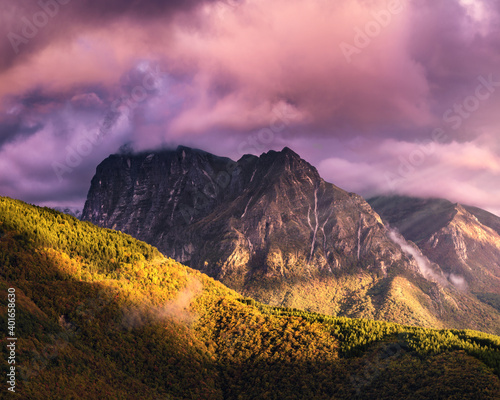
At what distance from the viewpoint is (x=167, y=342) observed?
127 m

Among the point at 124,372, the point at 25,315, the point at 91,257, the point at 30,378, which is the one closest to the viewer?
the point at 30,378

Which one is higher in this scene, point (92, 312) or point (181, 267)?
point (181, 267)

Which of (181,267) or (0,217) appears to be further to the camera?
(181,267)

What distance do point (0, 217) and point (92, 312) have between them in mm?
49175

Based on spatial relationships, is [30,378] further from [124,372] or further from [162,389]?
[162,389]

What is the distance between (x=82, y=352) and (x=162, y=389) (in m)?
25.6

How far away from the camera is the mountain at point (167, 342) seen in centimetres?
9956

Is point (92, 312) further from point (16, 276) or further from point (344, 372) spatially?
point (344, 372)

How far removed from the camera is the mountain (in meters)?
99.6

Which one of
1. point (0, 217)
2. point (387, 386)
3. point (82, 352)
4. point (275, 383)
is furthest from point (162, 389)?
point (0, 217)

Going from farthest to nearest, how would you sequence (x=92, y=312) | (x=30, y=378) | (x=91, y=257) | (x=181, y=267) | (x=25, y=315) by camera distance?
(x=181, y=267), (x=91, y=257), (x=92, y=312), (x=25, y=315), (x=30, y=378)

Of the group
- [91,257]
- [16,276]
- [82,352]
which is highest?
[91,257]

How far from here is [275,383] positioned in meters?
124

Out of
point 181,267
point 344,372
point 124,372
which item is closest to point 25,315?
point 124,372
